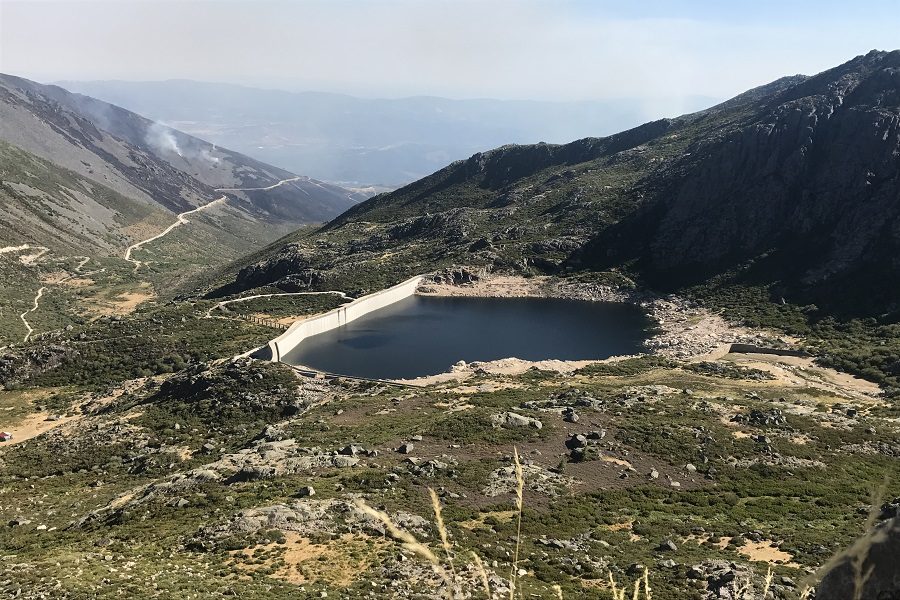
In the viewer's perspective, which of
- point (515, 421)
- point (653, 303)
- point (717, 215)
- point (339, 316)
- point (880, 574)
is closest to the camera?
point (880, 574)

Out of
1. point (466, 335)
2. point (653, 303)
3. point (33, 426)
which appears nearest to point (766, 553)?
point (33, 426)

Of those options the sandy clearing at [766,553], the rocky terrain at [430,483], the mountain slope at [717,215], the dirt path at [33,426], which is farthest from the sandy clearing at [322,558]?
the mountain slope at [717,215]

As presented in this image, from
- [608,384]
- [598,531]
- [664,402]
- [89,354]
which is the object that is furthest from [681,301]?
[89,354]

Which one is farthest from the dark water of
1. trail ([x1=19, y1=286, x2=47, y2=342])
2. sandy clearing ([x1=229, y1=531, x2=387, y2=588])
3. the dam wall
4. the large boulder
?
the large boulder

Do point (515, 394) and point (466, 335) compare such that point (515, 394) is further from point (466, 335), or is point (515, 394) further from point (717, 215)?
point (717, 215)

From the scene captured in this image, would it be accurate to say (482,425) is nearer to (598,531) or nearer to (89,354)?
(598,531)
